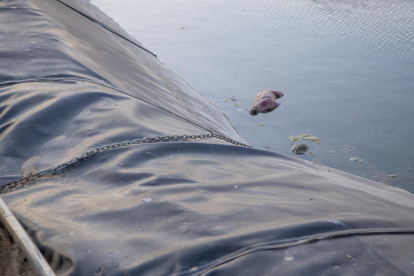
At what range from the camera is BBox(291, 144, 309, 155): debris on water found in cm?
513

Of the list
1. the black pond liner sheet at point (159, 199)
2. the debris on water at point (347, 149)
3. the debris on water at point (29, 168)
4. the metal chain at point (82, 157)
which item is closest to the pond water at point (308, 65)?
the debris on water at point (347, 149)

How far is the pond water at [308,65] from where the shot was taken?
5.44m

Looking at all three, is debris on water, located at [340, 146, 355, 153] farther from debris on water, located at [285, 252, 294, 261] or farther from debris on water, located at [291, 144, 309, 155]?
debris on water, located at [285, 252, 294, 261]

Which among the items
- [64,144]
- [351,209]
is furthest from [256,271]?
[64,144]

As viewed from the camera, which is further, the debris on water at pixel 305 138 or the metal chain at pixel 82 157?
the debris on water at pixel 305 138

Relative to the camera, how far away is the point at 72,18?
461cm

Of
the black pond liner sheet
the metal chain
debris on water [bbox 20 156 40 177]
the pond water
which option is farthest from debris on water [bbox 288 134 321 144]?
debris on water [bbox 20 156 40 177]

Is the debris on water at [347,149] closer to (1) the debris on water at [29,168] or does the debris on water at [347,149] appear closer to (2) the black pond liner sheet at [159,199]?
(2) the black pond liner sheet at [159,199]

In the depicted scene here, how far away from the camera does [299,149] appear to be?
5152 millimetres

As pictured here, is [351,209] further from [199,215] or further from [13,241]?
[13,241]

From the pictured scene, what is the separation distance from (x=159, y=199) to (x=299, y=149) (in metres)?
3.91

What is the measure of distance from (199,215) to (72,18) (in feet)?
13.2

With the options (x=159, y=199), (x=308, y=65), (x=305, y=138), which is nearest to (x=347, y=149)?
(x=305, y=138)

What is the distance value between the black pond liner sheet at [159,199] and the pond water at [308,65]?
117 inches
